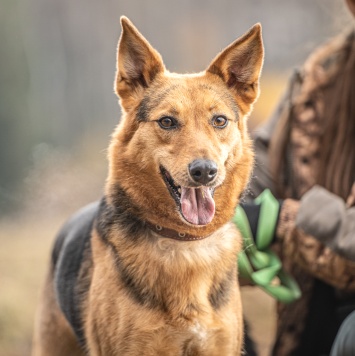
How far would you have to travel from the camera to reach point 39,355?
304 centimetres

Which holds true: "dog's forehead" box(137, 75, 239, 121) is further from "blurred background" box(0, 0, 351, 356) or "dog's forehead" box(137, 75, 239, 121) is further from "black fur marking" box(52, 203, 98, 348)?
"blurred background" box(0, 0, 351, 356)

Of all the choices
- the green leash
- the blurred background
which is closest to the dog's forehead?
the green leash

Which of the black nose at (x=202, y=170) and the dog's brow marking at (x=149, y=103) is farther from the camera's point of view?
the dog's brow marking at (x=149, y=103)

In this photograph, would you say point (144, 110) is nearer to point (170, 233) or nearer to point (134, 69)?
point (134, 69)

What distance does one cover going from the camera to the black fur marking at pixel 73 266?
2711mm

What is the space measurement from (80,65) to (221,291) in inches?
217

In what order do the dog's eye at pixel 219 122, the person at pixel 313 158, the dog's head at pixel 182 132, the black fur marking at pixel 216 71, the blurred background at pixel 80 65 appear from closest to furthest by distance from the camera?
the dog's head at pixel 182 132 → the dog's eye at pixel 219 122 → the black fur marking at pixel 216 71 → the person at pixel 313 158 → the blurred background at pixel 80 65

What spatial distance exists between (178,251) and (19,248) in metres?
4.47

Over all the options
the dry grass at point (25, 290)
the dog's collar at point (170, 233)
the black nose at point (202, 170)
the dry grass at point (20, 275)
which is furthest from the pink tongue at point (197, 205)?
the dry grass at point (20, 275)

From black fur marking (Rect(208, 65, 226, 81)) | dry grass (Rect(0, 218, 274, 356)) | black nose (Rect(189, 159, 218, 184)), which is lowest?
dry grass (Rect(0, 218, 274, 356))

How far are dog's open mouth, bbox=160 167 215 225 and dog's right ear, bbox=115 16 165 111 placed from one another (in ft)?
1.41

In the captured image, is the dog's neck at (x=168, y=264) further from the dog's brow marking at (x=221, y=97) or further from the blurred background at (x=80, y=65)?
the blurred background at (x=80, y=65)

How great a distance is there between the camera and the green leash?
9.59ft

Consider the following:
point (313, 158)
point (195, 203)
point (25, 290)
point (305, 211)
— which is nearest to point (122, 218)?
point (195, 203)
